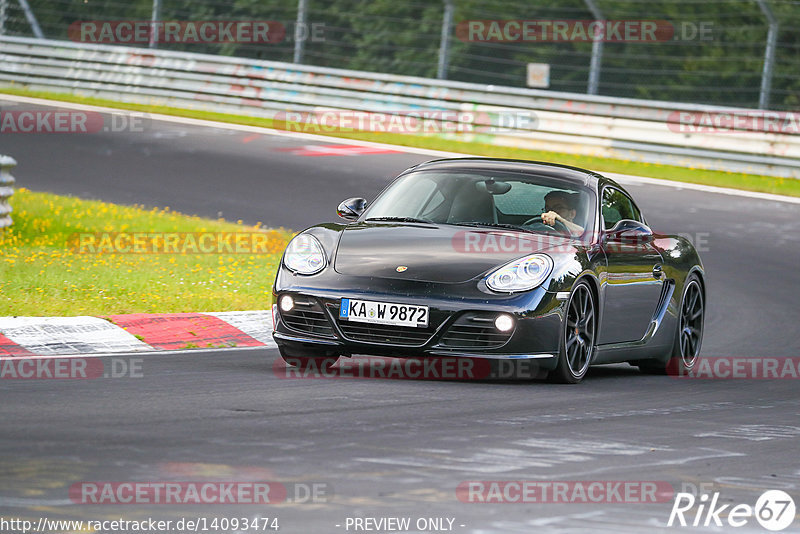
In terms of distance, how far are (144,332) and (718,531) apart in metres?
5.38

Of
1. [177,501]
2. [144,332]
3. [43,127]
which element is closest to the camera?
[177,501]

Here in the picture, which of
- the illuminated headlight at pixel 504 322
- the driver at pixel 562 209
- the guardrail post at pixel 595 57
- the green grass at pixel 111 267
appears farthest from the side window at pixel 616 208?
the guardrail post at pixel 595 57

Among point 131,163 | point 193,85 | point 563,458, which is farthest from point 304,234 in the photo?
point 193,85

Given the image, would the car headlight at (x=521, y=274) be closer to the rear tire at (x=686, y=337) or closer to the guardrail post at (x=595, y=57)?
the rear tire at (x=686, y=337)

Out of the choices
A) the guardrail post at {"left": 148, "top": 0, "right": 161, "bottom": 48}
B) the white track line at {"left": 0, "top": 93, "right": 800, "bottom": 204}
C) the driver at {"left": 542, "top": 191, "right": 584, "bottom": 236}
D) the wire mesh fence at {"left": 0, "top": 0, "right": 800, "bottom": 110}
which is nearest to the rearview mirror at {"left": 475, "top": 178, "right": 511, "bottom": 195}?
the driver at {"left": 542, "top": 191, "right": 584, "bottom": 236}

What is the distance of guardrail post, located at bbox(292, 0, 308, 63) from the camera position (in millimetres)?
24156

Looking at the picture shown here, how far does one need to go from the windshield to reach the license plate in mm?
1119

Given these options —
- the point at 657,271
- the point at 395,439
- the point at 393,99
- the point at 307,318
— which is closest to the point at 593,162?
the point at 393,99

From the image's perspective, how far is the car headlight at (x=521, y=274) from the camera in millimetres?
8219

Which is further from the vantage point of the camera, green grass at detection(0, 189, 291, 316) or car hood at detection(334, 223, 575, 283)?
green grass at detection(0, 189, 291, 316)

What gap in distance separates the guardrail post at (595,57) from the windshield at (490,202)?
1270 centimetres

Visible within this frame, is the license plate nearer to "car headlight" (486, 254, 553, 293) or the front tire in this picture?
"car headlight" (486, 254, 553, 293)

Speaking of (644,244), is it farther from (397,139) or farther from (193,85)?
(193,85)

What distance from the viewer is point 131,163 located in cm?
2012
